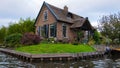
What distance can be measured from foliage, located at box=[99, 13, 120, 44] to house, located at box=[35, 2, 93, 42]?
9344mm

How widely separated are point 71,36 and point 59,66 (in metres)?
19.4

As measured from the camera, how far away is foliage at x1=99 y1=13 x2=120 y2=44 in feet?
164

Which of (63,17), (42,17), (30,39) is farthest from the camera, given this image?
(42,17)

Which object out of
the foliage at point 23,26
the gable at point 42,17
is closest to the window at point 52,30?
the gable at point 42,17

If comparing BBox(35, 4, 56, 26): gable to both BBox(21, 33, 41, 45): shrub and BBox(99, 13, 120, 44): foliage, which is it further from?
BBox(99, 13, 120, 44): foliage

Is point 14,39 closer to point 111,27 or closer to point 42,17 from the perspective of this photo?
point 42,17

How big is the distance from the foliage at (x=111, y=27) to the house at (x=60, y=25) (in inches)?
368

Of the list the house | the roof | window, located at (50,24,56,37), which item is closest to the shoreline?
the house

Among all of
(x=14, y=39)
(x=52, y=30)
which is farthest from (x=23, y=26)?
(x=52, y=30)

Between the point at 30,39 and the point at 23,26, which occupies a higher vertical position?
the point at 23,26

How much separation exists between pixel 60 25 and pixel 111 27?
16.2m

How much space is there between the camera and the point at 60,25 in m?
39.9

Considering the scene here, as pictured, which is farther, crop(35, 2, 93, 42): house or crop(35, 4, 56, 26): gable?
crop(35, 4, 56, 26): gable

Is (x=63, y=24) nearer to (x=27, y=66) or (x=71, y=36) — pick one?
(x=71, y=36)
